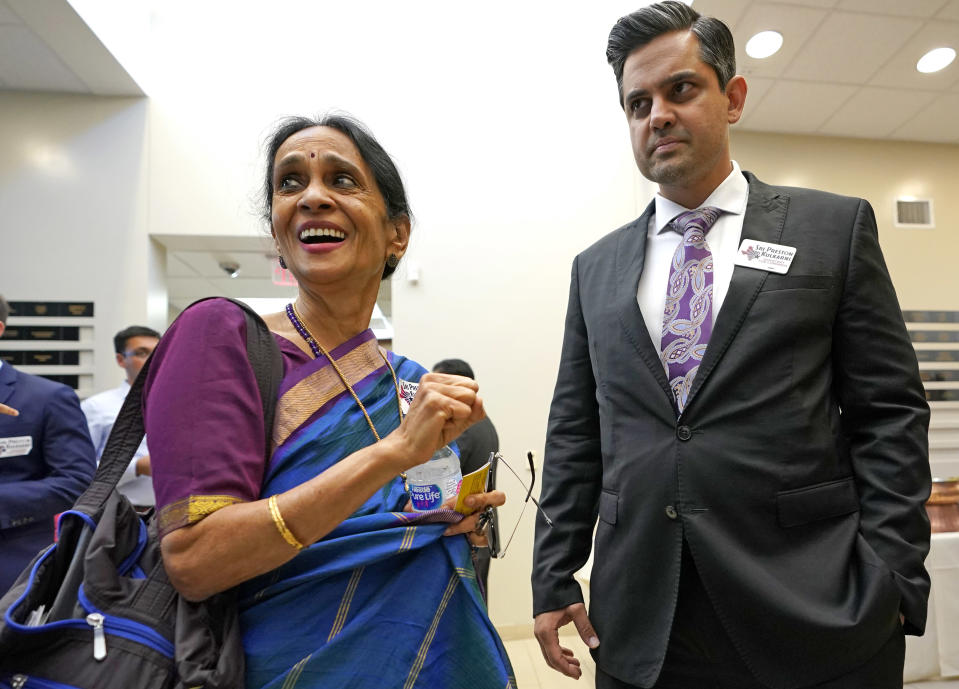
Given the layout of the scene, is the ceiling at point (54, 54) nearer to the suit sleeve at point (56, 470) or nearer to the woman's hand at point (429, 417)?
the suit sleeve at point (56, 470)

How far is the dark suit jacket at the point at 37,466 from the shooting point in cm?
212

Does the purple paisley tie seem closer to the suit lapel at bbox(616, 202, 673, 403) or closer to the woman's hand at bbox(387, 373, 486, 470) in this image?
the suit lapel at bbox(616, 202, 673, 403)

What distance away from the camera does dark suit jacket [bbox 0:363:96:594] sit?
212cm

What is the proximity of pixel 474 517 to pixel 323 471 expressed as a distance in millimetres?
297

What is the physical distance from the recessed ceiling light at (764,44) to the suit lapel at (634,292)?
3.00 meters

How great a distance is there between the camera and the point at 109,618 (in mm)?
801

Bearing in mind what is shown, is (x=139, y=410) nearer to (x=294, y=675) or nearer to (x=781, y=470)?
(x=294, y=675)

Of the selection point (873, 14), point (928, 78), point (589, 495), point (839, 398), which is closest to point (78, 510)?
point (589, 495)

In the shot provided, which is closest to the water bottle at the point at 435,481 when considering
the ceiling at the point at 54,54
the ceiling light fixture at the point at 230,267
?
the ceiling at the point at 54,54

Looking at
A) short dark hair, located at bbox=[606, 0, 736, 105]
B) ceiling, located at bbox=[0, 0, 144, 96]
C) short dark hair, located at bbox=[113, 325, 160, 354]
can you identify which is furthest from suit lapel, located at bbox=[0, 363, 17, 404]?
ceiling, located at bbox=[0, 0, 144, 96]

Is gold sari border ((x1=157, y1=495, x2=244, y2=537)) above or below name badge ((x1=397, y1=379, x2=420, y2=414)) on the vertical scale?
below

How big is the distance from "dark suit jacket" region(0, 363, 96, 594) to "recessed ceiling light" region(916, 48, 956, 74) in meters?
5.04

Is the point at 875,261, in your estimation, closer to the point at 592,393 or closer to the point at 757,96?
the point at 592,393

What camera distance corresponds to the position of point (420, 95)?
489 centimetres
